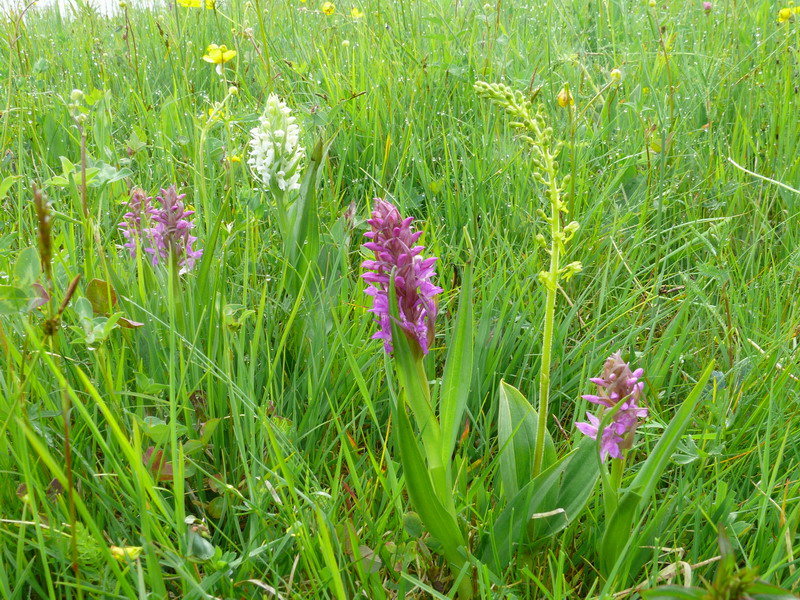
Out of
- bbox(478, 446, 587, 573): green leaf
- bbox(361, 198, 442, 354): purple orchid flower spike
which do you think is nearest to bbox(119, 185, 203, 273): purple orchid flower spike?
bbox(361, 198, 442, 354): purple orchid flower spike

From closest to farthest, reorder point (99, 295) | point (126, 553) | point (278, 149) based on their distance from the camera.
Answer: point (126, 553), point (99, 295), point (278, 149)

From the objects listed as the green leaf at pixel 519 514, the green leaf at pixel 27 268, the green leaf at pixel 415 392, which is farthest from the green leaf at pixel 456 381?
the green leaf at pixel 27 268

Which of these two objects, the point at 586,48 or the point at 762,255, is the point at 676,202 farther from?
the point at 586,48

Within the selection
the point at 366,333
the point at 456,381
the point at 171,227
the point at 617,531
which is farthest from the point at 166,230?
the point at 617,531

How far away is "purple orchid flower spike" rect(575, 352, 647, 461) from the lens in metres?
1.01

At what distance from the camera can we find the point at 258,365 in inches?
60.6

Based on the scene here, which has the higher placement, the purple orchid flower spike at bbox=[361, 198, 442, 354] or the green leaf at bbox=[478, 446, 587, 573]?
the purple orchid flower spike at bbox=[361, 198, 442, 354]

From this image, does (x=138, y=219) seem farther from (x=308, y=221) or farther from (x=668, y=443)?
(x=668, y=443)

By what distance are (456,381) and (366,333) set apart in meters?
0.64

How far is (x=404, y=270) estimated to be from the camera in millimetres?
1093

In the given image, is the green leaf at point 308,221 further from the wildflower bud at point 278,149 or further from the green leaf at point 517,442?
the green leaf at point 517,442

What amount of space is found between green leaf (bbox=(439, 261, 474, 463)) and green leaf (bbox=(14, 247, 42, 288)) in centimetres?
63

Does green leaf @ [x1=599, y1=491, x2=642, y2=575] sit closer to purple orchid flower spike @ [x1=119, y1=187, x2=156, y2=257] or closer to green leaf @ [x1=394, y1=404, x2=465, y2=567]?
green leaf @ [x1=394, y1=404, x2=465, y2=567]

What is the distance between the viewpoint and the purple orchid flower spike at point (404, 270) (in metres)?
1.09
